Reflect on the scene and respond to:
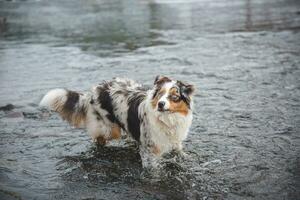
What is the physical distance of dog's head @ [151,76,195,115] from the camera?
6.41 metres

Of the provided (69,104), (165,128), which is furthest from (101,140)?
(165,128)

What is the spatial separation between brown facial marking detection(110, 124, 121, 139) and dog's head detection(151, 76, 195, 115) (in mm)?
1284

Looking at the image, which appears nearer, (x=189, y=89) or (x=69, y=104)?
(x=189, y=89)

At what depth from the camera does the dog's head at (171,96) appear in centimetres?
641

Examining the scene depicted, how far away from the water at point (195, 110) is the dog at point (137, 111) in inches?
16.6

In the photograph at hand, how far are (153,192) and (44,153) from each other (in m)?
2.48

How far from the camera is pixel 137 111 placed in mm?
7160

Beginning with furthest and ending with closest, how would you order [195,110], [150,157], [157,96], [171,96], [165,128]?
[195,110] < [150,157] < [165,128] < [157,96] < [171,96]

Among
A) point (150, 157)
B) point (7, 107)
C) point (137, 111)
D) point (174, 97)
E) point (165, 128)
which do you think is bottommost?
point (150, 157)

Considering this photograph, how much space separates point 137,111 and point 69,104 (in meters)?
1.42

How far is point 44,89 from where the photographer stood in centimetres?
1179

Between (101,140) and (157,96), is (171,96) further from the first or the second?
(101,140)

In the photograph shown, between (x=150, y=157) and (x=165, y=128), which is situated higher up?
(x=165, y=128)

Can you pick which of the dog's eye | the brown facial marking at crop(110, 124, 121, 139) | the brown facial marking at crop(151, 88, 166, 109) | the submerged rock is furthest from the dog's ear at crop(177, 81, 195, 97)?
the submerged rock
